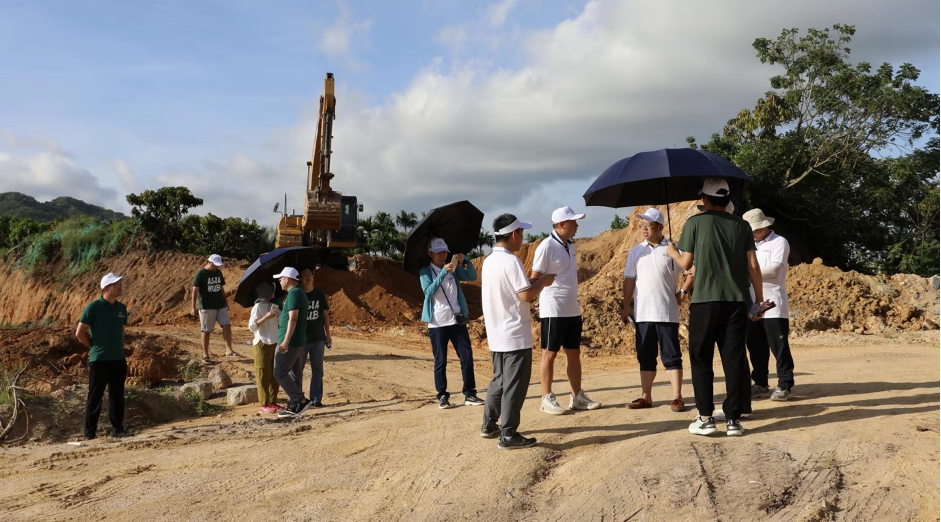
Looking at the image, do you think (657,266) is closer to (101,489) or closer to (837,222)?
→ (101,489)

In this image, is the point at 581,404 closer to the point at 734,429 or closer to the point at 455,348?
the point at 455,348

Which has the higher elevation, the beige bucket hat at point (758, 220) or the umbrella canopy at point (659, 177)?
the umbrella canopy at point (659, 177)

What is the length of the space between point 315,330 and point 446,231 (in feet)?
7.39

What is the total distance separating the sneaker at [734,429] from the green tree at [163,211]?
2694 centimetres

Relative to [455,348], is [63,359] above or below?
below

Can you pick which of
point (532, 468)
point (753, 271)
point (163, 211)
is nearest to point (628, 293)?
point (753, 271)

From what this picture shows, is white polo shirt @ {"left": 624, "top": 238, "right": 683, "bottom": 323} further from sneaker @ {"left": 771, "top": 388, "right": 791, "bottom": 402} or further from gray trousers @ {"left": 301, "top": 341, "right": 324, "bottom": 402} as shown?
gray trousers @ {"left": 301, "top": 341, "right": 324, "bottom": 402}

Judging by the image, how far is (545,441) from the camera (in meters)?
6.02

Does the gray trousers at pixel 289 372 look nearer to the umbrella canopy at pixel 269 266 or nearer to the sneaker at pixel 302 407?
the sneaker at pixel 302 407

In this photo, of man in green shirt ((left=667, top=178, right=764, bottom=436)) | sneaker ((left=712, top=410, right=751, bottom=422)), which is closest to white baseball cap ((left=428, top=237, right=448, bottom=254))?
man in green shirt ((left=667, top=178, right=764, bottom=436))

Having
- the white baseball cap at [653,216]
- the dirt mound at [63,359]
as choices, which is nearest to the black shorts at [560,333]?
the white baseball cap at [653,216]

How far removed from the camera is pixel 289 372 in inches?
356

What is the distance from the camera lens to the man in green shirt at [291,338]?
8.66m

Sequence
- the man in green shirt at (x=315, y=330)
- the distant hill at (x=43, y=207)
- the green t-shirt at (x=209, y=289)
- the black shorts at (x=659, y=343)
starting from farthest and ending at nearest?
the distant hill at (x=43, y=207) → the green t-shirt at (x=209, y=289) → the man in green shirt at (x=315, y=330) → the black shorts at (x=659, y=343)
